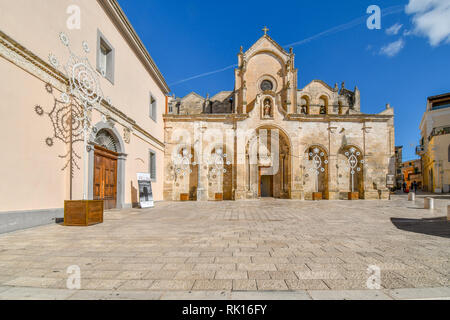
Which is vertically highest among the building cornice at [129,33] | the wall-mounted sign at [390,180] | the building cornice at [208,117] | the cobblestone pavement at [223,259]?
the building cornice at [129,33]

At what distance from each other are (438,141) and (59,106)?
42.8 m

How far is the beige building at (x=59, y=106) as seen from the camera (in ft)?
19.4

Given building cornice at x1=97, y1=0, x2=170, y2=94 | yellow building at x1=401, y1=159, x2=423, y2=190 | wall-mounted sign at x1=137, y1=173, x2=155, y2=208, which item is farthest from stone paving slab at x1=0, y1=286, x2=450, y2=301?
yellow building at x1=401, y1=159, x2=423, y2=190

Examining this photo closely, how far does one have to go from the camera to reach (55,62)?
7344mm

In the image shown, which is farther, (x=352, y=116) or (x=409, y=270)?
(x=352, y=116)

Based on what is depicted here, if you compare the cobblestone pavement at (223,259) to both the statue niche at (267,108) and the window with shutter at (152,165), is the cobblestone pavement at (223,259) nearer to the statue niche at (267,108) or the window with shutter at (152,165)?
the window with shutter at (152,165)

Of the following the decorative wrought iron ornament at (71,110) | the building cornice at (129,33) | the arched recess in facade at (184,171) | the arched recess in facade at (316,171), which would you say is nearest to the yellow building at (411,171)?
the arched recess in facade at (316,171)

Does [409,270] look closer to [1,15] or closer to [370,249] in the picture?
[370,249]

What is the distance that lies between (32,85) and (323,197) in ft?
69.9

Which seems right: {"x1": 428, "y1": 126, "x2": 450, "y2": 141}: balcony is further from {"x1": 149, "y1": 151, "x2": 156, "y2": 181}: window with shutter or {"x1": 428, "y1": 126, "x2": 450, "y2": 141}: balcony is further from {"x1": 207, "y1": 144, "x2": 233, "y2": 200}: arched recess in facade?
{"x1": 149, "y1": 151, "x2": 156, "y2": 181}: window with shutter

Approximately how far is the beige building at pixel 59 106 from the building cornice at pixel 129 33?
5 centimetres

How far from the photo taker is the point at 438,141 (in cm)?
3164
